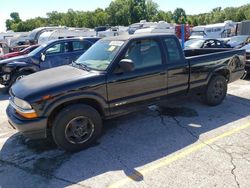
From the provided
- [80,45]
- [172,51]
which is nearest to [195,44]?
[80,45]

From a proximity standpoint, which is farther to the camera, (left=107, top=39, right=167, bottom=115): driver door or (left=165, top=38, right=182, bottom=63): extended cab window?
(left=165, top=38, right=182, bottom=63): extended cab window

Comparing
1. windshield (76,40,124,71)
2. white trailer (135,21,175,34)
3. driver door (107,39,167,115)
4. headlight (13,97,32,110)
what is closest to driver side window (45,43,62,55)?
windshield (76,40,124,71)

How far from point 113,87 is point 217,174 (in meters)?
2.07

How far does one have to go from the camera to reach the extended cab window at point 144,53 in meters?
4.73

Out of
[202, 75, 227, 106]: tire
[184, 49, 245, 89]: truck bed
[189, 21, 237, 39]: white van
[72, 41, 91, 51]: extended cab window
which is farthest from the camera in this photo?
[189, 21, 237, 39]: white van

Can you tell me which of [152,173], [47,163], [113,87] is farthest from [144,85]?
[47,163]

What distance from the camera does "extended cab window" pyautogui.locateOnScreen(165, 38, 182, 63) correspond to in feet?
16.9

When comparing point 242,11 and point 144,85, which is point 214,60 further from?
point 242,11

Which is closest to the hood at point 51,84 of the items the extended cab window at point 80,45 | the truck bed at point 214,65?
the truck bed at point 214,65

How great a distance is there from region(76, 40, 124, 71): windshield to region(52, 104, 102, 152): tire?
2.67ft

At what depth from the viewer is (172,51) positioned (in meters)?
5.23

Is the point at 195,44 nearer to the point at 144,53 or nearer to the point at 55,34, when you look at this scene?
the point at 144,53

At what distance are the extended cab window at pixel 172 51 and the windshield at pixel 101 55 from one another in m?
0.99

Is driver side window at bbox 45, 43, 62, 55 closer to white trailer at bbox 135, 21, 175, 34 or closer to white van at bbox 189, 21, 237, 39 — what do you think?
white trailer at bbox 135, 21, 175, 34
